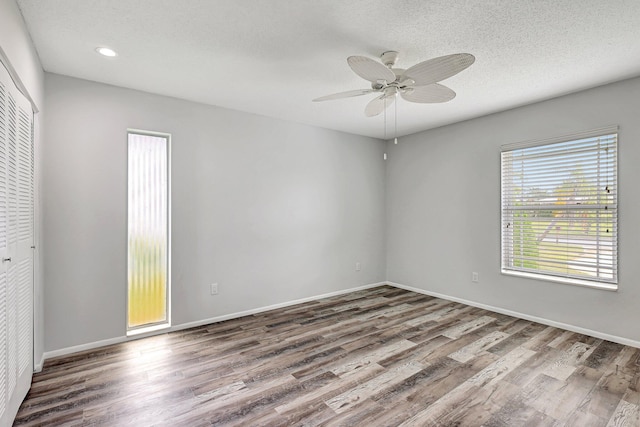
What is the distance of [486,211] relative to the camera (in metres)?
4.07

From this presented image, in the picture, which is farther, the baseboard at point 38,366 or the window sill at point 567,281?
the window sill at point 567,281

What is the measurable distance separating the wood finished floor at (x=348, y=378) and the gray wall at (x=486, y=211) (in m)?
0.36

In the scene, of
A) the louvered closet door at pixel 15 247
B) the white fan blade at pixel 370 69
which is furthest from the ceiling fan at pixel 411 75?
the louvered closet door at pixel 15 247

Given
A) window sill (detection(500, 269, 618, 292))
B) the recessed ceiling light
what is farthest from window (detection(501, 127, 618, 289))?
the recessed ceiling light

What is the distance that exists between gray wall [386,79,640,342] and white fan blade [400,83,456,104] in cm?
186

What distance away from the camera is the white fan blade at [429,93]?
2.33m

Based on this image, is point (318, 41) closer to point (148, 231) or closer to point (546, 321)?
point (148, 231)

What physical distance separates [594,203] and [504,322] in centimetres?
156

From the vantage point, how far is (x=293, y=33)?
7.07ft

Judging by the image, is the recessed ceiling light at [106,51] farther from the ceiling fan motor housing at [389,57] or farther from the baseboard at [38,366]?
the baseboard at [38,366]

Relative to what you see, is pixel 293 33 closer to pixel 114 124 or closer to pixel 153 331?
pixel 114 124

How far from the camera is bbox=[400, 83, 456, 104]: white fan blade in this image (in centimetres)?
233

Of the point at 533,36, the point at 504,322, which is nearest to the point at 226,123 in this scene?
the point at 533,36

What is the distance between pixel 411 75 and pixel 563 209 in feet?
8.44
